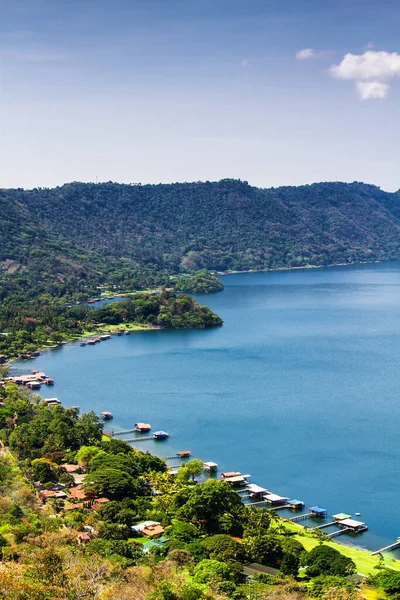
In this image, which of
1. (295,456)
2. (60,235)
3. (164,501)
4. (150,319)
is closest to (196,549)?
(164,501)

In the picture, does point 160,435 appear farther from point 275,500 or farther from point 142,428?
point 275,500

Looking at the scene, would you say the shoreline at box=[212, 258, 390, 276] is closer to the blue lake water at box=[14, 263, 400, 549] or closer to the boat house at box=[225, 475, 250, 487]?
the blue lake water at box=[14, 263, 400, 549]

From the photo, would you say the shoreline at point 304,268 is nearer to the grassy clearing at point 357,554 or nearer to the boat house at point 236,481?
the boat house at point 236,481

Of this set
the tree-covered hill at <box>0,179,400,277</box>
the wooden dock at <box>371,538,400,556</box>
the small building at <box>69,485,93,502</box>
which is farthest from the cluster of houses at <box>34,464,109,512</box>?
the tree-covered hill at <box>0,179,400,277</box>

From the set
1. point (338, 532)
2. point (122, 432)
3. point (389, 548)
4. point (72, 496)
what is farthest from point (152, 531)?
point (122, 432)

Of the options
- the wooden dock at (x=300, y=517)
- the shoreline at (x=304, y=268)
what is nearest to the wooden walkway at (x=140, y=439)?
the wooden dock at (x=300, y=517)
